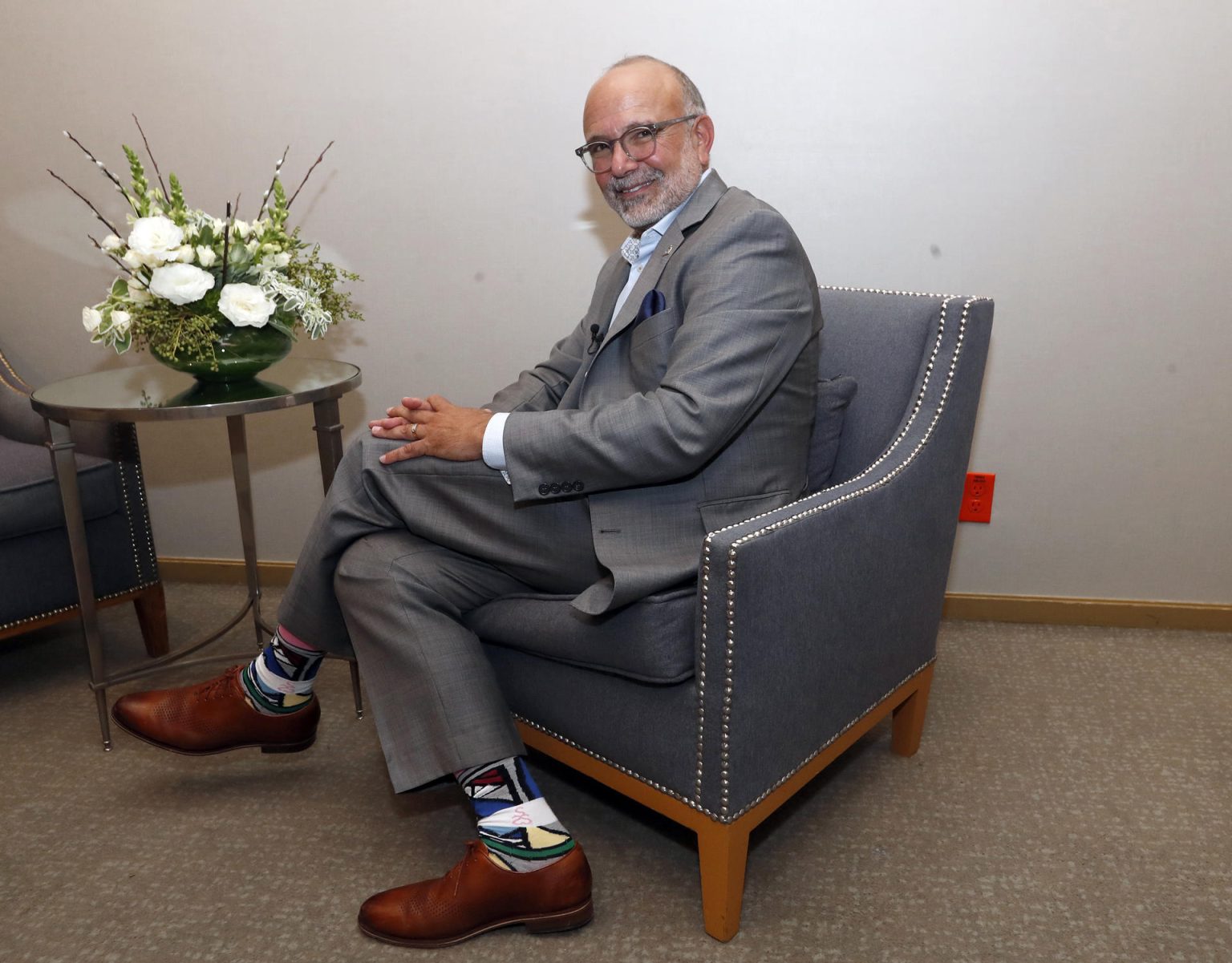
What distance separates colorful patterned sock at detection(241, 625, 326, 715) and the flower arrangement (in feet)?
1.98

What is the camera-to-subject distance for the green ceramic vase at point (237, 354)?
204 centimetres

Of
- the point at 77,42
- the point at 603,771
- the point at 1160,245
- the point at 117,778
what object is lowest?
the point at 117,778

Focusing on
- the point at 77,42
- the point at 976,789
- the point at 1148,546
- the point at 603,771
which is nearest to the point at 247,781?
the point at 603,771

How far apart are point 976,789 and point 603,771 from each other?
0.79 m

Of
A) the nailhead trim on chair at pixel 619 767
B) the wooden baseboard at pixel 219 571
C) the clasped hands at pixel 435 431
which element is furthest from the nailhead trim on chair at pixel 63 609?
the nailhead trim on chair at pixel 619 767

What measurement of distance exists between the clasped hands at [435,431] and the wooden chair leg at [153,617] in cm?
118

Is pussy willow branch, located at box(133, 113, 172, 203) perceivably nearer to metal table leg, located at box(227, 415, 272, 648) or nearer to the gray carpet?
metal table leg, located at box(227, 415, 272, 648)

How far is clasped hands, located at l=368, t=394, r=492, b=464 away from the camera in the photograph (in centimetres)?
170

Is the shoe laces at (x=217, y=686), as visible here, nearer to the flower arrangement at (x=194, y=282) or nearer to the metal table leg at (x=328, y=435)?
the metal table leg at (x=328, y=435)

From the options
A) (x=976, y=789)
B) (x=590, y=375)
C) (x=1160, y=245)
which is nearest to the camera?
(x=590, y=375)

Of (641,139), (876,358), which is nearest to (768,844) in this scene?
(876,358)

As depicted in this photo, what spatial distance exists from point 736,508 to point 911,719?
733 mm

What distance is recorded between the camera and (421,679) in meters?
1.65

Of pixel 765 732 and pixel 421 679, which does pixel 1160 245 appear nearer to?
pixel 765 732
